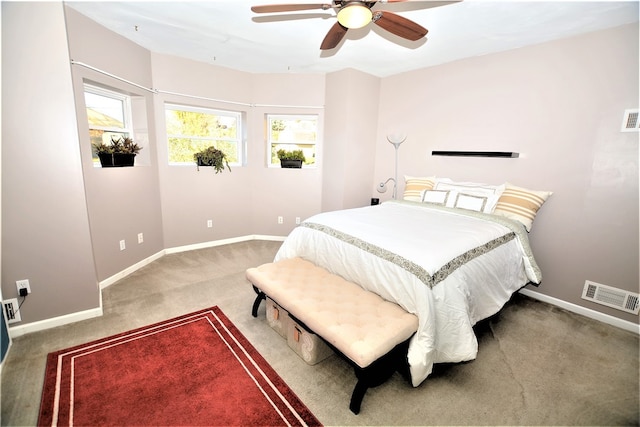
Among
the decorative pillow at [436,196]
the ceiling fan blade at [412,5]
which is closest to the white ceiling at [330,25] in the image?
the ceiling fan blade at [412,5]

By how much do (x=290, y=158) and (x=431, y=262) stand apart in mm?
2928

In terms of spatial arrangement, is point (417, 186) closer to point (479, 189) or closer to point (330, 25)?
point (479, 189)

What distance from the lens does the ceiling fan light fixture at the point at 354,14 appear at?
1638mm

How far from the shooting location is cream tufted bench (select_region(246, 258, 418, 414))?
1.51 metres

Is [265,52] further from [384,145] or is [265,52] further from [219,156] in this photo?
[384,145]

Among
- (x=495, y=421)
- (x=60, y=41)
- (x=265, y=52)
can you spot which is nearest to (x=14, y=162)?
(x=60, y=41)

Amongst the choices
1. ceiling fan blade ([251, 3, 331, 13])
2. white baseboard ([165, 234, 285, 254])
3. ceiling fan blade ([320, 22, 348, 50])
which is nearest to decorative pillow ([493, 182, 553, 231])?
ceiling fan blade ([320, 22, 348, 50])

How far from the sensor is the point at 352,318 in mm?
1688

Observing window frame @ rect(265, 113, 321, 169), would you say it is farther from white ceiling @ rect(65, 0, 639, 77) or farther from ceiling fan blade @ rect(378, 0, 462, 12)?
ceiling fan blade @ rect(378, 0, 462, 12)

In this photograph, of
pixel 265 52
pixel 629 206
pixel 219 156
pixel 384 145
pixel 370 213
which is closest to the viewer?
pixel 629 206

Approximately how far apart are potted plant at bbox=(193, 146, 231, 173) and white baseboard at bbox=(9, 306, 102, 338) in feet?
6.79

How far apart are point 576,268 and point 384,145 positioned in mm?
2584

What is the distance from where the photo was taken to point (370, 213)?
288 cm

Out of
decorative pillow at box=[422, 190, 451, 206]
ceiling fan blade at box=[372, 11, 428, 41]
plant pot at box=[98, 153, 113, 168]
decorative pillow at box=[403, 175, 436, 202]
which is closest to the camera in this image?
ceiling fan blade at box=[372, 11, 428, 41]
